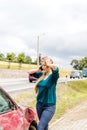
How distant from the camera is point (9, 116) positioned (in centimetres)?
630

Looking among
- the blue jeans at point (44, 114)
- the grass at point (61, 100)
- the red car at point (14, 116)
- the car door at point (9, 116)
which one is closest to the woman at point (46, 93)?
the blue jeans at point (44, 114)

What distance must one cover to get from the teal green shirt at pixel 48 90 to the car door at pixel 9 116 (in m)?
0.81

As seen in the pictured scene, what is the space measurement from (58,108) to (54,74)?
10429mm

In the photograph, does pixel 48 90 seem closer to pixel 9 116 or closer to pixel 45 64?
pixel 45 64

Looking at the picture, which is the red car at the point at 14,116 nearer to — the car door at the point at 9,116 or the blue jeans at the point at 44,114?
the car door at the point at 9,116

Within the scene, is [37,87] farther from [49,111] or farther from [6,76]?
[6,76]

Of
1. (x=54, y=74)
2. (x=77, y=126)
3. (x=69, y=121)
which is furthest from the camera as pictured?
(x=69, y=121)

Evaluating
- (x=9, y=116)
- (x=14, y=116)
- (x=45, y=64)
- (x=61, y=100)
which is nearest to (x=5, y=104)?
(x=14, y=116)

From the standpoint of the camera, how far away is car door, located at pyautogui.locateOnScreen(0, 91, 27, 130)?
5.91 metres

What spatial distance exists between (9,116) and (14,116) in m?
0.24

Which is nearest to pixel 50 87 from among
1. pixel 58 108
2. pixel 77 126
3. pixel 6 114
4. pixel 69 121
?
pixel 6 114

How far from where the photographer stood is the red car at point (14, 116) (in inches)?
235

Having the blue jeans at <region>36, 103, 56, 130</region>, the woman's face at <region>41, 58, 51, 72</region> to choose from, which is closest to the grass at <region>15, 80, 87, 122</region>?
the blue jeans at <region>36, 103, 56, 130</region>

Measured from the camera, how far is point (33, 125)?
25.2 feet
